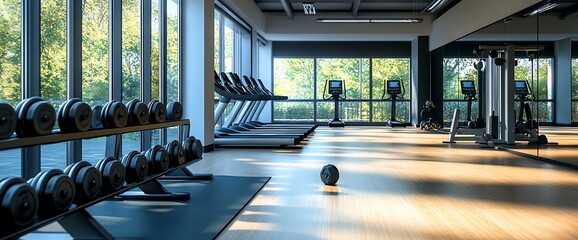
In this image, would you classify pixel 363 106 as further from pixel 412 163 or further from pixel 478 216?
pixel 478 216

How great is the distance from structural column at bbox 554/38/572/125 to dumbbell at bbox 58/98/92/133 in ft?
17.9

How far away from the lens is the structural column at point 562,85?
616 cm

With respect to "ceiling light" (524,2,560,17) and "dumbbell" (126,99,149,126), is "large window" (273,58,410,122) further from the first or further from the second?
"dumbbell" (126,99,149,126)

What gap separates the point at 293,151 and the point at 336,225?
4.34m

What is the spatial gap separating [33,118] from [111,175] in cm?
66

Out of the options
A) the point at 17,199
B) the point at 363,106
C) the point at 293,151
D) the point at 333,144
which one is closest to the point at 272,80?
the point at 363,106

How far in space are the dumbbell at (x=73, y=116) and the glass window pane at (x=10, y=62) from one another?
1.15 meters

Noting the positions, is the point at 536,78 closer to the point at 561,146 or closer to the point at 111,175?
the point at 561,146

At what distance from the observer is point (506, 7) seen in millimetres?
7566

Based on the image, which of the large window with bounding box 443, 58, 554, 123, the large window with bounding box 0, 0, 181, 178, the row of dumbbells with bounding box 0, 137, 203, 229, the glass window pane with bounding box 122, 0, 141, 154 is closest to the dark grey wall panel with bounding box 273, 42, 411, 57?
the large window with bounding box 443, 58, 554, 123

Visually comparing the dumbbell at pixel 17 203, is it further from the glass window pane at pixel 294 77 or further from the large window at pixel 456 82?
the glass window pane at pixel 294 77

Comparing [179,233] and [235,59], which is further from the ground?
[235,59]

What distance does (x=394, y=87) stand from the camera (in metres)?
13.6

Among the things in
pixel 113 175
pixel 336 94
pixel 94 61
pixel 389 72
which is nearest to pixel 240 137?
pixel 94 61
